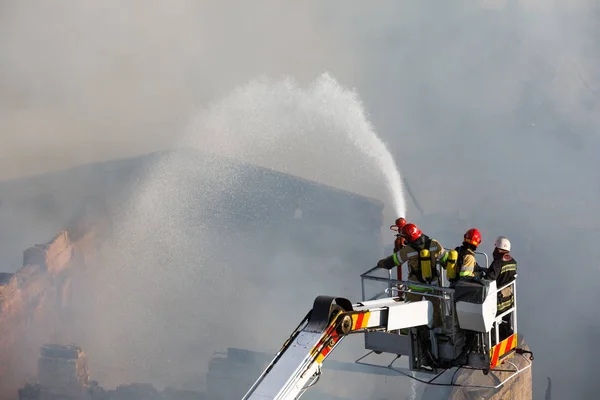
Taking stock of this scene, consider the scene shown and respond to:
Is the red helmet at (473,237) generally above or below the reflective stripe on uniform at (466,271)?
above

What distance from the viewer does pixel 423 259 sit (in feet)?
27.1

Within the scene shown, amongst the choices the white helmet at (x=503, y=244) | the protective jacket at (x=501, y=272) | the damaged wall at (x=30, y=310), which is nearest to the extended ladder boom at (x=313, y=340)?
the protective jacket at (x=501, y=272)

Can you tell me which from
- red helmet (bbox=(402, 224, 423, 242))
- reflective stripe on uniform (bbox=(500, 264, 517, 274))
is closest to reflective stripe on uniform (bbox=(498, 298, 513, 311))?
reflective stripe on uniform (bbox=(500, 264, 517, 274))

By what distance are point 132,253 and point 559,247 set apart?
17.3 metres

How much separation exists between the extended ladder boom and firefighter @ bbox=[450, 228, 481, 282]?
1.12m

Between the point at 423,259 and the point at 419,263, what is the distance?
78mm

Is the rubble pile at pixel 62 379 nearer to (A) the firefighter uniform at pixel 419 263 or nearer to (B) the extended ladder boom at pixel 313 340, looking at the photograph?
(A) the firefighter uniform at pixel 419 263

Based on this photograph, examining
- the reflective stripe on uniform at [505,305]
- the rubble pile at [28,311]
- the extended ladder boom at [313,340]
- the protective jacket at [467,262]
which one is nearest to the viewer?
the extended ladder boom at [313,340]

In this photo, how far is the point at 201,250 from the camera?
94.9ft

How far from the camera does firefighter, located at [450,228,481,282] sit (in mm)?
8031

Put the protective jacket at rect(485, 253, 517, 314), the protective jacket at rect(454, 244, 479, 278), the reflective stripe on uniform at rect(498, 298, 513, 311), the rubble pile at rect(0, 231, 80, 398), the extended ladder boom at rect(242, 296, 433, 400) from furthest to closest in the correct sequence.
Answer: the rubble pile at rect(0, 231, 80, 398) → the reflective stripe on uniform at rect(498, 298, 513, 311) → the protective jacket at rect(485, 253, 517, 314) → the protective jacket at rect(454, 244, 479, 278) → the extended ladder boom at rect(242, 296, 433, 400)

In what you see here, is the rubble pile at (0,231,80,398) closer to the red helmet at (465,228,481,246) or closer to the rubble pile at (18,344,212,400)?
the rubble pile at (18,344,212,400)

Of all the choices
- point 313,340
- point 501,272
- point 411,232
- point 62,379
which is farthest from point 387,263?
point 62,379

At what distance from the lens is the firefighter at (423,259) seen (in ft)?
27.0
